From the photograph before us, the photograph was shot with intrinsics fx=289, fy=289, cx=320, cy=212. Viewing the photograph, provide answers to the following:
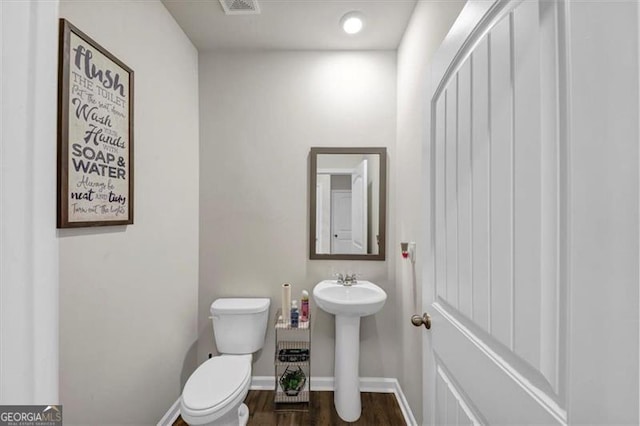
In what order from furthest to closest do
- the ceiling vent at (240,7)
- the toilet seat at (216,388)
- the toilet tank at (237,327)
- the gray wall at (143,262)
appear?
the toilet tank at (237,327), the ceiling vent at (240,7), the toilet seat at (216,388), the gray wall at (143,262)

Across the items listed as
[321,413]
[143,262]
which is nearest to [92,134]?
[143,262]

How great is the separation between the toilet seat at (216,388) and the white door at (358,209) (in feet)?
3.56

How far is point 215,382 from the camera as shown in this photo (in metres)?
1.49

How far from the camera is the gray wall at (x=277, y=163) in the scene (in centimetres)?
213

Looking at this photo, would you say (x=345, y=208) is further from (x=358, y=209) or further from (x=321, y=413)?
(x=321, y=413)

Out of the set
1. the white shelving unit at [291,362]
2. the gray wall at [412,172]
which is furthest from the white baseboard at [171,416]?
the gray wall at [412,172]

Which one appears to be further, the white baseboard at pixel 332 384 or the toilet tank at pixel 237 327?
the white baseboard at pixel 332 384

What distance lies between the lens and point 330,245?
7.04 ft

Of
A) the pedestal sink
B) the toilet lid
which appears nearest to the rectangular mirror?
the pedestal sink

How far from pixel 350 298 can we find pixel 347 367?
1.41 ft

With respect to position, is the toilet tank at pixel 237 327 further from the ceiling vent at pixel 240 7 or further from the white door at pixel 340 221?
the ceiling vent at pixel 240 7

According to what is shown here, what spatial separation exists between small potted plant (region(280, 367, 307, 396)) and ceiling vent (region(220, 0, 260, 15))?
2326 mm

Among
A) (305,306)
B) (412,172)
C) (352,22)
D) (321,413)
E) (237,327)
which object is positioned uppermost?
(352,22)

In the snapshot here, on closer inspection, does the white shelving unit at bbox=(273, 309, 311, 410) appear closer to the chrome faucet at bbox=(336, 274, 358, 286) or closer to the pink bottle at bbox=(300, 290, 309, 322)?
the pink bottle at bbox=(300, 290, 309, 322)
